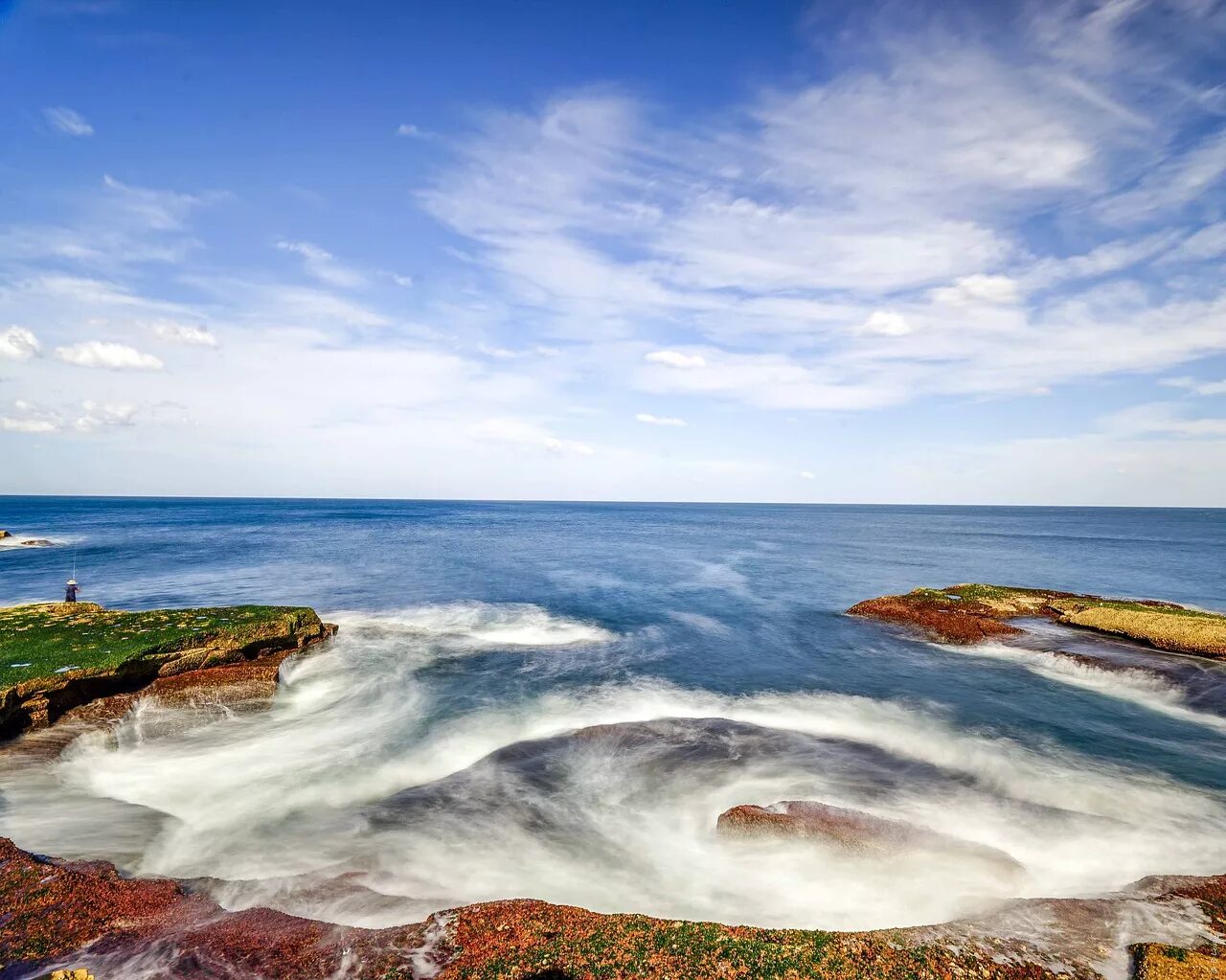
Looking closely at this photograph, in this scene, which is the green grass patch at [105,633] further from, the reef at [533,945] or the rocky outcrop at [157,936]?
the reef at [533,945]

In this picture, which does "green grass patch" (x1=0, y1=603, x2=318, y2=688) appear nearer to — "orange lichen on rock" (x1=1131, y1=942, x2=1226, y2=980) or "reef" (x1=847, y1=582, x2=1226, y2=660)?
"orange lichen on rock" (x1=1131, y1=942, x2=1226, y2=980)

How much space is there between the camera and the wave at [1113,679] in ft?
70.3

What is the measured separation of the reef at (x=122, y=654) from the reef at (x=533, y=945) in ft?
28.9

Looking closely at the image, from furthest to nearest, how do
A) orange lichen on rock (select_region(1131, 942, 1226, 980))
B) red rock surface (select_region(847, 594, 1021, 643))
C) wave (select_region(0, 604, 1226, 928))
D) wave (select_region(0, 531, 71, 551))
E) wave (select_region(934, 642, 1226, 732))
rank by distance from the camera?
wave (select_region(0, 531, 71, 551)), red rock surface (select_region(847, 594, 1021, 643)), wave (select_region(934, 642, 1226, 732)), wave (select_region(0, 604, 1226, 928)), orange lichen on rock (select_region(1131, 942, 1226, 980))

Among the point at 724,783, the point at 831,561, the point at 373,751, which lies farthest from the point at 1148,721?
the point at 831,561

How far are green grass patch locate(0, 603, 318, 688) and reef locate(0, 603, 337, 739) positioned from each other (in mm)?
30

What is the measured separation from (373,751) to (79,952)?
9.20m

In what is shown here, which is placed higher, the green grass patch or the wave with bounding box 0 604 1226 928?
the green grass patch

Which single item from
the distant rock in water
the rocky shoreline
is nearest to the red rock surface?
the distant rock in water

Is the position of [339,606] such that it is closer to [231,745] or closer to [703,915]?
[231,745]

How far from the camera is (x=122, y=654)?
1947 cm

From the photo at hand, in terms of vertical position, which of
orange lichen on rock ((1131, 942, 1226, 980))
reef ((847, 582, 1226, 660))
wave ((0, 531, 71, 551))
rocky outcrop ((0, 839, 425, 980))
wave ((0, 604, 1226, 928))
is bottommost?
wave ((0, 531, 71, 551))

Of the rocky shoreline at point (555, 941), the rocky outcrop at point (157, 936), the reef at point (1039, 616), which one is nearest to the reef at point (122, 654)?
the rocky shoreline at point (555, 941)

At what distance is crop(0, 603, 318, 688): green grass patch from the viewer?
18578 mm
